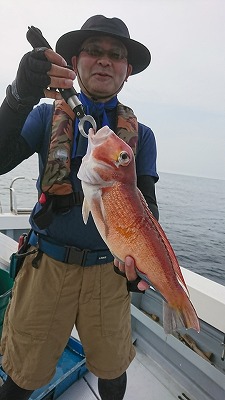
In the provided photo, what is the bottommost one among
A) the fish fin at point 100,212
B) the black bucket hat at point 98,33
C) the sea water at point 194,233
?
the sea water at point 194,233

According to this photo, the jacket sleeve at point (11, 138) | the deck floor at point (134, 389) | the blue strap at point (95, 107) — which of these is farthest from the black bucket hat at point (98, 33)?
the deck floor at point (134, 389)

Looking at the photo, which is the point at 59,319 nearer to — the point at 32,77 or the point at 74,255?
the point at 74,255

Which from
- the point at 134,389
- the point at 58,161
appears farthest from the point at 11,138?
the point at 134,389

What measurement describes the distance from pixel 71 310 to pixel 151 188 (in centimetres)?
105

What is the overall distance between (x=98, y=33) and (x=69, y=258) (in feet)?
5.10

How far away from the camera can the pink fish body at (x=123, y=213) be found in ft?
4.61

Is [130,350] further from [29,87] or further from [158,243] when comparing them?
[29,87]

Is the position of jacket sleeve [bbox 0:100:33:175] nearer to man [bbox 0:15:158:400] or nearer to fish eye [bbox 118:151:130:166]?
man [bbox 0:15:158:400]

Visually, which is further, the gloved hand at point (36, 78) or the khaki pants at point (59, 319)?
the khaki pants at point (59, 319)

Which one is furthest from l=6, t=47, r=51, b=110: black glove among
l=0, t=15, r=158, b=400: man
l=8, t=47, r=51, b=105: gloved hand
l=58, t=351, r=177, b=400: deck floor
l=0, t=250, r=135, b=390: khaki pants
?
l=58, t=351, r=177, b=400: deck floor

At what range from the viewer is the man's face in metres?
2.04

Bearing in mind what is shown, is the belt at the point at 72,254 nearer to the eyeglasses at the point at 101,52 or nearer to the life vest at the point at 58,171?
the life vest at the point at 58,171

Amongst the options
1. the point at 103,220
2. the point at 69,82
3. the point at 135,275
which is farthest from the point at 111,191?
the point at 69,82

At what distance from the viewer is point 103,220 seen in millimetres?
1461
